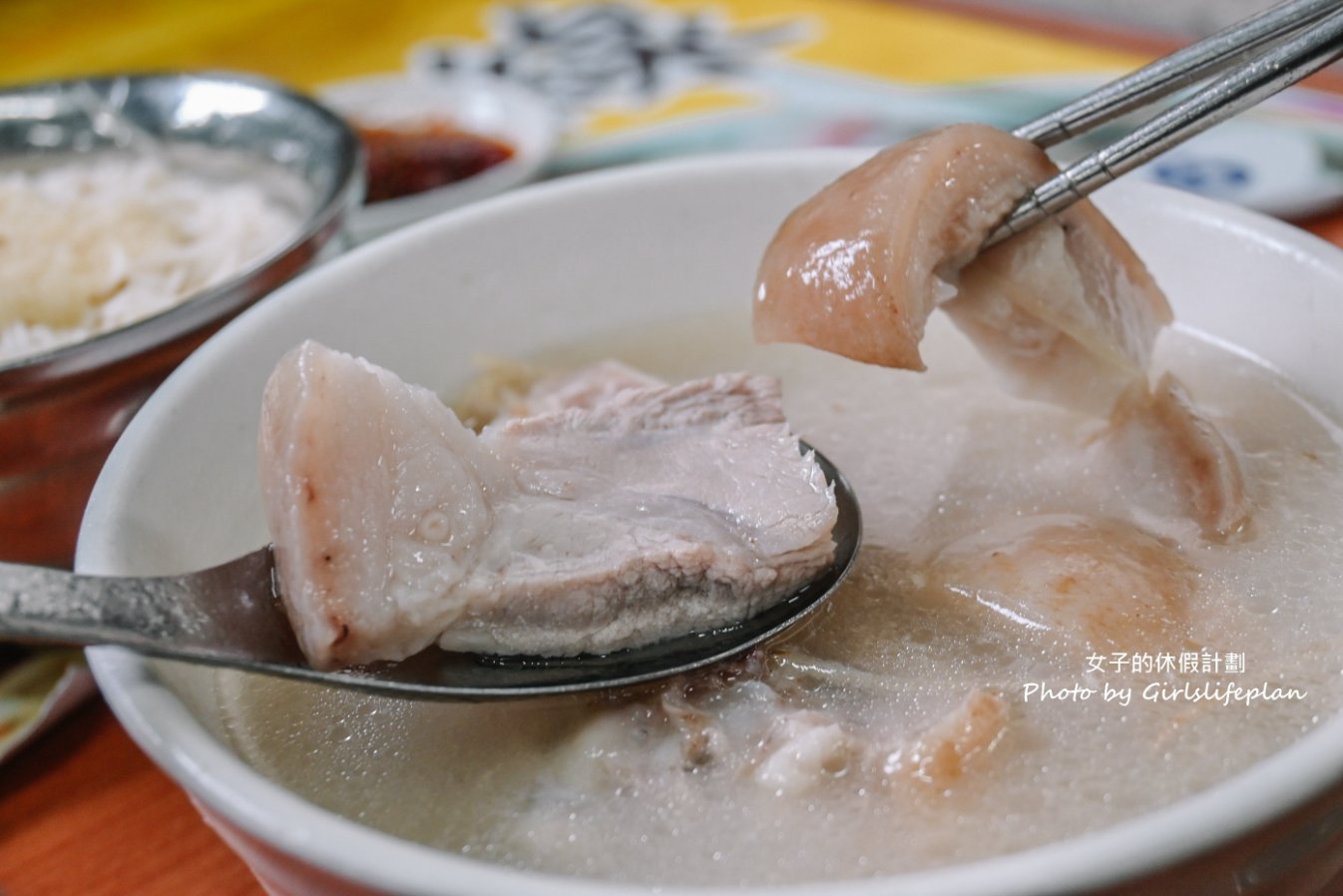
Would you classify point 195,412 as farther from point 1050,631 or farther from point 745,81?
point 745,81

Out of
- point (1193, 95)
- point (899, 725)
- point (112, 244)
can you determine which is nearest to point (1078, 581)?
point (899, 725)

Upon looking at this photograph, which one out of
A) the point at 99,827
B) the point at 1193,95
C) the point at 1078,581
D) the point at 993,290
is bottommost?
the point at 99,827

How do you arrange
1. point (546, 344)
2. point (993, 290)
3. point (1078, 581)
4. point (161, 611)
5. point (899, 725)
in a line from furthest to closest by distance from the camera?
point (546, 344)
point (993, 290)
point (1078, 581)
point (899, 725)
point (161, 611)

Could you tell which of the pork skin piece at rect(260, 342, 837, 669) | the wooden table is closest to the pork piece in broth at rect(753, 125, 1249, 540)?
the pork skin piece at rect(260, 342, 837, 669)

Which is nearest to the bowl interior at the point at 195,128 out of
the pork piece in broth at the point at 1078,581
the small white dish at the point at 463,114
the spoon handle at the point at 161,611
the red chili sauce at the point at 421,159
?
the small white dish at the point at 463,114

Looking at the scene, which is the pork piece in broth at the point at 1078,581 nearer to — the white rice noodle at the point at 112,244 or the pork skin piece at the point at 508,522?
the pork skin piece at the point at 508,522

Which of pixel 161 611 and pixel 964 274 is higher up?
pixel 964 274

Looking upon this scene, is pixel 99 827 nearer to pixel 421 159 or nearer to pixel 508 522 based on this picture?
pixel 508 522

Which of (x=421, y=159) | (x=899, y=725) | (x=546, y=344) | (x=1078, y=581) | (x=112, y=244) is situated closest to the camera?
(x=899, y=725)

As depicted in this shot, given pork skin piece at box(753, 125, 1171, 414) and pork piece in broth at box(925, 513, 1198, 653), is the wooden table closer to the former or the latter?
pork piece in broth at box(925, 513, 1198, 653)
